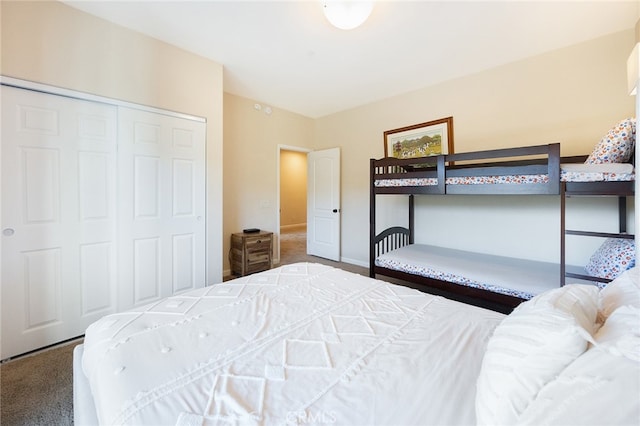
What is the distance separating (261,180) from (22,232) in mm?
2677

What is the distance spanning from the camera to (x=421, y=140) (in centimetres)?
344

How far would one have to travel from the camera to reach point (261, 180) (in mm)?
4156

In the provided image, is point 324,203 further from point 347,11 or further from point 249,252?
point 347,11

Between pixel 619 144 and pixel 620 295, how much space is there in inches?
65.1

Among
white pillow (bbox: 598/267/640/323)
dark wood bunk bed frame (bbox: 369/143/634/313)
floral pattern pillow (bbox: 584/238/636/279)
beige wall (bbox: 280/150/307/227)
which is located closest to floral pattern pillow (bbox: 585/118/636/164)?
dark wood bunk bed frame (bbox: 369/143/634/313)

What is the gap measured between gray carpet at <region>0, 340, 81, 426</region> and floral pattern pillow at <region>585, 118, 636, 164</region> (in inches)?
147

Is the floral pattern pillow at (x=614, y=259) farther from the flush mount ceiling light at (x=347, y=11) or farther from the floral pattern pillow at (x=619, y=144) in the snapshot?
the flush mount ceiling light at (x=347, y=11)

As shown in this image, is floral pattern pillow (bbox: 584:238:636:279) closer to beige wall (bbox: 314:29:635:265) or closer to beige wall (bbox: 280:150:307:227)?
beige wall (bbox: 314:29:635:265)

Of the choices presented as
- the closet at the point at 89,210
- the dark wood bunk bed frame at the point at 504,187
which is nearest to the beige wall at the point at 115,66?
the closet at the point at 89,210

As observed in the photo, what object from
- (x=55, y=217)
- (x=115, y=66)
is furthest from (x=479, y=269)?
(x=115, y=66)

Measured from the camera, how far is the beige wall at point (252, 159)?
12.3 feet

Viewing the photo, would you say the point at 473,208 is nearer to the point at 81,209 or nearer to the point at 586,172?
the point at 586,172

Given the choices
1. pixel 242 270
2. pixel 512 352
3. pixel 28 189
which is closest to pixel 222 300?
pixel 512 352

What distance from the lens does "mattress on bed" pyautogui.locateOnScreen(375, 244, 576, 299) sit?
2068 mm
